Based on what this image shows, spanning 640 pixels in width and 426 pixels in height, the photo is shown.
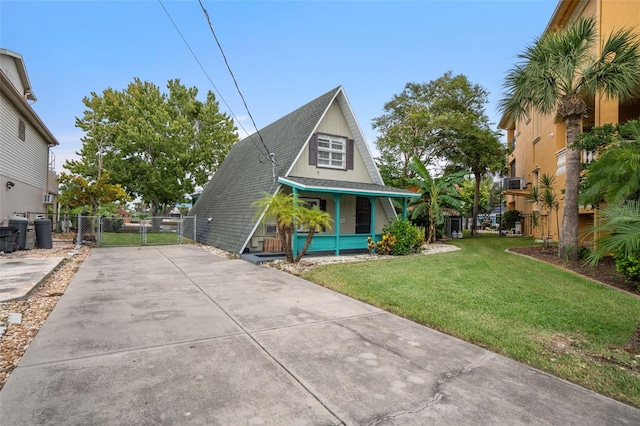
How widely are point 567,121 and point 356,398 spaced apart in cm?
1203

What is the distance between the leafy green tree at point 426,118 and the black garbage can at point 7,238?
18.0m

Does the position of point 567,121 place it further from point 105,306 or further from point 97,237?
point 97,237

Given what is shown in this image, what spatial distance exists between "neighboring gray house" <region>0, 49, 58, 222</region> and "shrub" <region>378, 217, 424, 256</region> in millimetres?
14301

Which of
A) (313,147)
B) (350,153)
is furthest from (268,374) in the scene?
(350,153)

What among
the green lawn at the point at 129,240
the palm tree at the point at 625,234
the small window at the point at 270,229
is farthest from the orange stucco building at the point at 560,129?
the green lawn at the point at 129,240

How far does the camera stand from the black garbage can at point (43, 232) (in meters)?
12.4

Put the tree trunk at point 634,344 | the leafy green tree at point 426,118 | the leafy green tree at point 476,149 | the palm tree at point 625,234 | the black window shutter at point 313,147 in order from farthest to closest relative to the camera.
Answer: the leafy green tree at point 476,149 < the leafy green tree at point 426,118 < the black window shutter at point 313,147 < the tree trunk at point 634,344 < the palm tree at point 625,234

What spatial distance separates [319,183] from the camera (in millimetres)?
12016

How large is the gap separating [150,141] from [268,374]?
2485 centimetres

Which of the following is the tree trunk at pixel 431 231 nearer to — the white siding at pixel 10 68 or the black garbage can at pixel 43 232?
the black garbage can at pixel 43 232

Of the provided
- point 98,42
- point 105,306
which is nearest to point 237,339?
point 105,306

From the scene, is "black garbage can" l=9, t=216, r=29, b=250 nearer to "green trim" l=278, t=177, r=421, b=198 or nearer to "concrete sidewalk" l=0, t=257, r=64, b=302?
"concrete sidewalk" l=0, t=257, r=64, b=302

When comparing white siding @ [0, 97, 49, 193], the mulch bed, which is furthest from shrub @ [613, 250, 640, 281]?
white siding @ [0, 97, 49, 193]

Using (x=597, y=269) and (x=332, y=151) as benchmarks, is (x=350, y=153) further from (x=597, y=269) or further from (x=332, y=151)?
(x=597, y=269)
